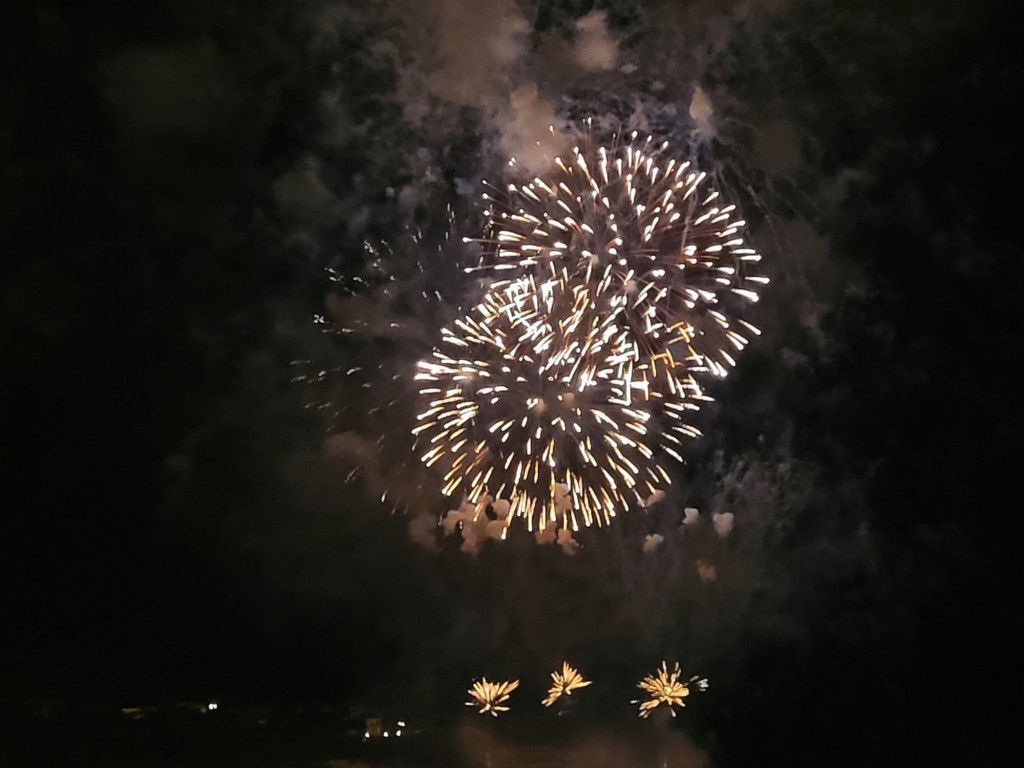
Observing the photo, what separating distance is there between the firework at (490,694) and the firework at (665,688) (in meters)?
1.09

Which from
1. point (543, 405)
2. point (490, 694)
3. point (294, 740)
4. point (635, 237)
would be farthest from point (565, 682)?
point (635, 237)

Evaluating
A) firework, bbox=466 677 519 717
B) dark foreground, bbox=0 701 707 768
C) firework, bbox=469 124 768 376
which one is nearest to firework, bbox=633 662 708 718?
dark foreground, bbox=0 701 707 768

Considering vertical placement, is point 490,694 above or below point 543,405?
below

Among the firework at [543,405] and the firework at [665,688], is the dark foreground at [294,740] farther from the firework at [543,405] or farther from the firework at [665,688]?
the firework at [543,405]

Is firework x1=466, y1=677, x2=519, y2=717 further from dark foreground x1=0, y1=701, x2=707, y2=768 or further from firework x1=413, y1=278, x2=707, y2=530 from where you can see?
firework x1=413, y1=278, x2=707, y2=530

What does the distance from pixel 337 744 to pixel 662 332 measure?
4.54 metres

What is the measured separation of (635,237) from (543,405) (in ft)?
3.85

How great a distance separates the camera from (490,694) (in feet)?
22.0

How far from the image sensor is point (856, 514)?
6488 millimetres

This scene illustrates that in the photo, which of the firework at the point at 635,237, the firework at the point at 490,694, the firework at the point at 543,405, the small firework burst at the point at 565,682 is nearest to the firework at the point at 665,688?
the small firework burst at the point at 565,682

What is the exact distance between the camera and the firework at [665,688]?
6.73 metres

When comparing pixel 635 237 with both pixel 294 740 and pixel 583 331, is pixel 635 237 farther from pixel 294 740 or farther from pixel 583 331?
pixel 294 740

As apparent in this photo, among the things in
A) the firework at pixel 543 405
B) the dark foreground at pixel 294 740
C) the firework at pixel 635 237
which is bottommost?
the dark foreground at pixel 294 740

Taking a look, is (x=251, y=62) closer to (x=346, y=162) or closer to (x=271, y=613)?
(x=346, y=162)
